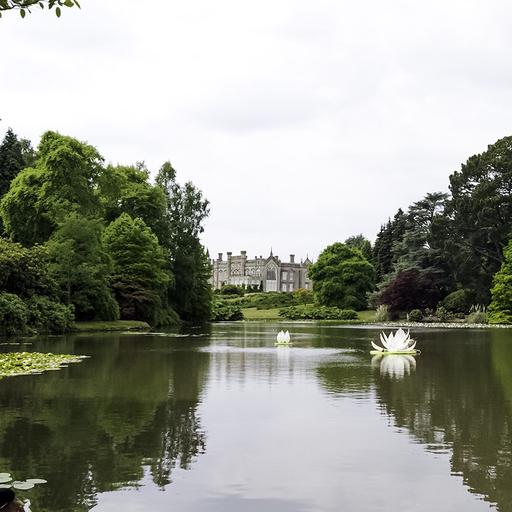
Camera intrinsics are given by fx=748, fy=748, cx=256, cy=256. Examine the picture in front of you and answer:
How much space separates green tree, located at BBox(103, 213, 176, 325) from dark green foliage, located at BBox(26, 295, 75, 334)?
11.5 meters

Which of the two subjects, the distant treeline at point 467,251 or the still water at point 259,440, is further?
the distant treeline at point 467,251

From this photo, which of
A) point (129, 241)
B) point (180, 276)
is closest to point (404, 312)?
point (180, 276)

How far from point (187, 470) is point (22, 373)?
438 inches

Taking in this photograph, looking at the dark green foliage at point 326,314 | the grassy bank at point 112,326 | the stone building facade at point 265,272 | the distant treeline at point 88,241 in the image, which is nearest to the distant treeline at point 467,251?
the dark green foliage at point 326,314

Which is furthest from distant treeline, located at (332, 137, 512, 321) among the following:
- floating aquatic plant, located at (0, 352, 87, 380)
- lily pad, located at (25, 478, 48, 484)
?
lily pad, located at (25, 478, 48, 484)

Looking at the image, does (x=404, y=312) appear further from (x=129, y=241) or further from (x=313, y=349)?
(x=313, y=349)

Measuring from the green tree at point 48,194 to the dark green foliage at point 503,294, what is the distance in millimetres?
32060

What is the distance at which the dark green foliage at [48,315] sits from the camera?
38781mm

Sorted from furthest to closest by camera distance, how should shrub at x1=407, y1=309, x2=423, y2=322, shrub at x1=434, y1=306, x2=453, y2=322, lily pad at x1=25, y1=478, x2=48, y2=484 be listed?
shrub at x1=407, y1=309, x2=423, y2=322 → shrub at x1=434, y1=306, x2=453, y2=322 → lily pad at x1=25, y1=478, x2=48, y2=484

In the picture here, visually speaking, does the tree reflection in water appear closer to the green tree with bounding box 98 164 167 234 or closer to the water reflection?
the water reflection

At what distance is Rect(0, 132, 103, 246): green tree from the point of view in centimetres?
4828

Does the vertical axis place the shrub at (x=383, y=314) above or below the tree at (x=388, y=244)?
below

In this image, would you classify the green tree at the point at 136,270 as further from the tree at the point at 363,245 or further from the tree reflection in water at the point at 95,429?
the tree at the point at 363,245

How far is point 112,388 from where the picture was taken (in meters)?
15.7
